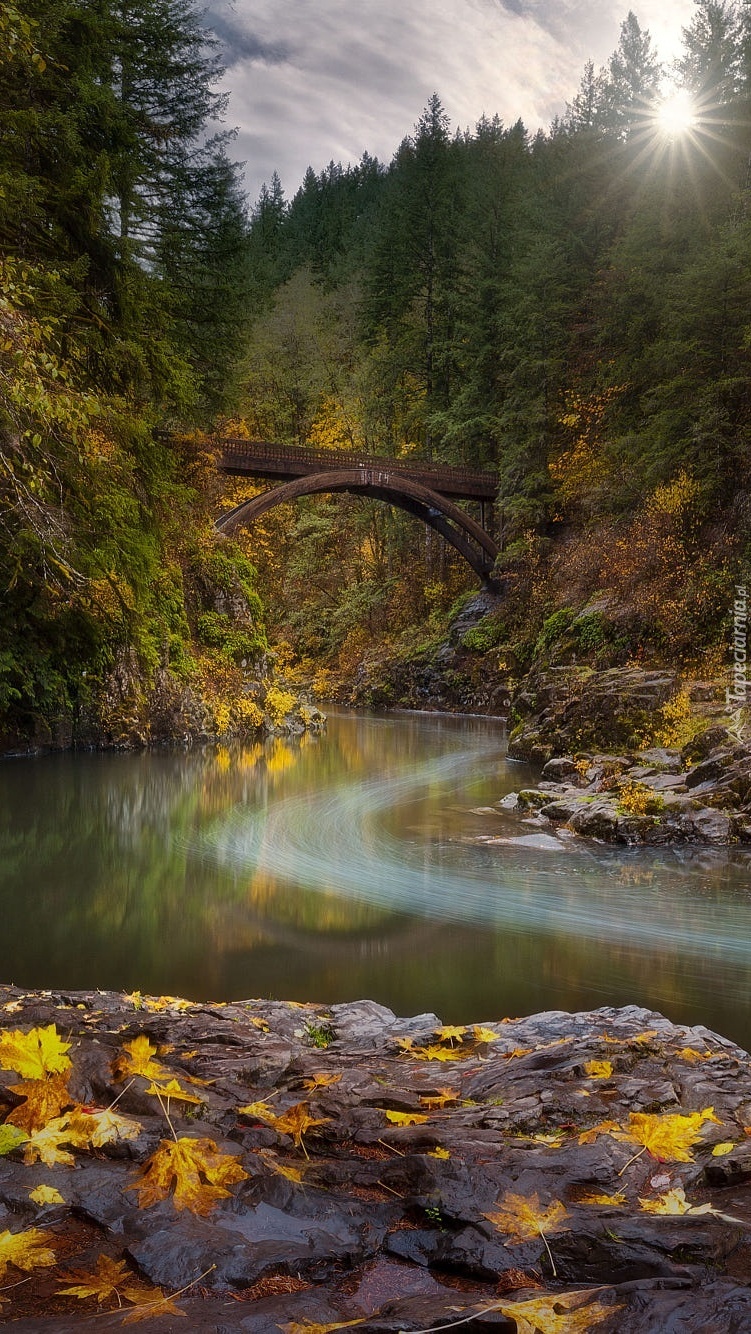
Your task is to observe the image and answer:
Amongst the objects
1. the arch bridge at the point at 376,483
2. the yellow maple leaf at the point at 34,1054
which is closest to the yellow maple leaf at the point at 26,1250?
the yellow maple leaf at the point at 34,1054

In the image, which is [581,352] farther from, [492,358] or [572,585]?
[572,585]

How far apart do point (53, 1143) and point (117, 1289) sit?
0.58m

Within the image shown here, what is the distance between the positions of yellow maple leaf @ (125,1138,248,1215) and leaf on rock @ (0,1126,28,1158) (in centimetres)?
29

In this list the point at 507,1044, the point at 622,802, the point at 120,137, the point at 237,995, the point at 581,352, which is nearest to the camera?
the point at 507,1044

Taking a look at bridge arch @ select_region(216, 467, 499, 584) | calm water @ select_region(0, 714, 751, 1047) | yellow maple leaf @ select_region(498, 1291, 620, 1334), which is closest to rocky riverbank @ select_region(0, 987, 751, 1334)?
yellow maple leaf @ select_region(498, 1291, 620, 1334)

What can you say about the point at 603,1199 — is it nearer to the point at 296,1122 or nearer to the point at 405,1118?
the point at 405,1118

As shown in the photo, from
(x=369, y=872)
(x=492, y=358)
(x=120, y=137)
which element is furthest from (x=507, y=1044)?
(x=492, y=358)

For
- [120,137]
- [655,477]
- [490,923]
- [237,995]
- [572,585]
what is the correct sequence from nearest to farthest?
[237,995], [490,923], [120,137], [655,477], [572,585]

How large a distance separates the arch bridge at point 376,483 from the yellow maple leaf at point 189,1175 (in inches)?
867

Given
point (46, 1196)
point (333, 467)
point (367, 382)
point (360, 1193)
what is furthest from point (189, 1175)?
point (367, 382)

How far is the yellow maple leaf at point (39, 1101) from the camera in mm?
1890

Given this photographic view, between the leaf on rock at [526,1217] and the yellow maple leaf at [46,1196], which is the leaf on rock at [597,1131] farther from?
the yellow maple leaf at [46,1196]

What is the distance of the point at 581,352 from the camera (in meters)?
25.2

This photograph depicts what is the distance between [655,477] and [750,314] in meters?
3.22
